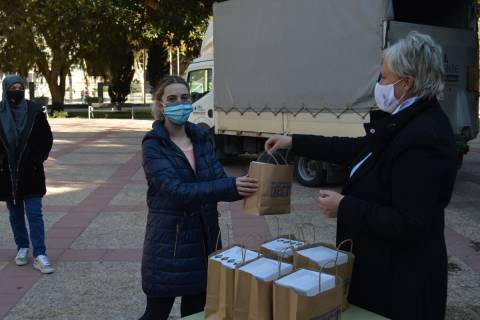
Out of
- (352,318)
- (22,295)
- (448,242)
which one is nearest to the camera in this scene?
(352,318)

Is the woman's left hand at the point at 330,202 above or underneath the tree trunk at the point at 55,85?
underneath

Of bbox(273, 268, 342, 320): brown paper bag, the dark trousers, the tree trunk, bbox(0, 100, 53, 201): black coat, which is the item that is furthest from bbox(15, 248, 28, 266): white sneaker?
the tree trunk

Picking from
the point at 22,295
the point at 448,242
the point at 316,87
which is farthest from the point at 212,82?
the point at 22,295

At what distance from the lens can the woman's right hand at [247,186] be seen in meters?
2.58

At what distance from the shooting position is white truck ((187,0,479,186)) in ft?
28.5

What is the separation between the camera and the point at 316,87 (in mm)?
9555

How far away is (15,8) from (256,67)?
25.7m

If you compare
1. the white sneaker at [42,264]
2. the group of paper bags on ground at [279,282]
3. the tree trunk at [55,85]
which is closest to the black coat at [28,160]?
the white sneaker at [42,264]

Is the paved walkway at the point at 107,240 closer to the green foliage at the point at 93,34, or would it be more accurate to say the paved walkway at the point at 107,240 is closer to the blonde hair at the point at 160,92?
the blonde hair at the point at 160,92

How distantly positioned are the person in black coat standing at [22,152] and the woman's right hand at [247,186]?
3249 mm

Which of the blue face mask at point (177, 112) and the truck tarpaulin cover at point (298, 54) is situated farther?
the truck tarpaulin cover at point (298, 54)

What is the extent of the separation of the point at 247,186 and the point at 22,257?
3.73 m

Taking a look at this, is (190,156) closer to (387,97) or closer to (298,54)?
(387,97)

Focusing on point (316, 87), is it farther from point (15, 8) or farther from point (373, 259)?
point (15, 8)
